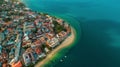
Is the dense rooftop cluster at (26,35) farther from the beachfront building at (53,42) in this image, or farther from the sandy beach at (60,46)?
the sandy beach at (60,46)

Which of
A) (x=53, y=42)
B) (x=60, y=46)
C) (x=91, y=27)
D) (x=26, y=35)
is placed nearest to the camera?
(x=53, y=42)

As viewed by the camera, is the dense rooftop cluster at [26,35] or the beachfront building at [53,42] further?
the beachfront building at [53,42]

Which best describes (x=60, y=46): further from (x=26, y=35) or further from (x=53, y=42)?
(x=26, y=35)

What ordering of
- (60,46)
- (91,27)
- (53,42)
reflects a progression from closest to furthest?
(53,42) → (60,46) → (91,27)

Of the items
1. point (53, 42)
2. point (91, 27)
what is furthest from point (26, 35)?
point (91, 27)

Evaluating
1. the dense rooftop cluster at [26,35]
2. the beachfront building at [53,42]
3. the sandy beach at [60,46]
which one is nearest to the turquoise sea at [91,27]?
the sandy beach at [60,46]

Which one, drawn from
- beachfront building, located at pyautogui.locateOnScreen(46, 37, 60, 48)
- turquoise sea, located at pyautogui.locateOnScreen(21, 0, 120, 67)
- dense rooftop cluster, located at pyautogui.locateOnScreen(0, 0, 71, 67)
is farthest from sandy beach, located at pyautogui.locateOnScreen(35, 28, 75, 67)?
turquoise sea, located at pyautogui.locateOnScreen(21, 0, 120, 67)

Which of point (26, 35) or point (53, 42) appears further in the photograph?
point (26, 35)
